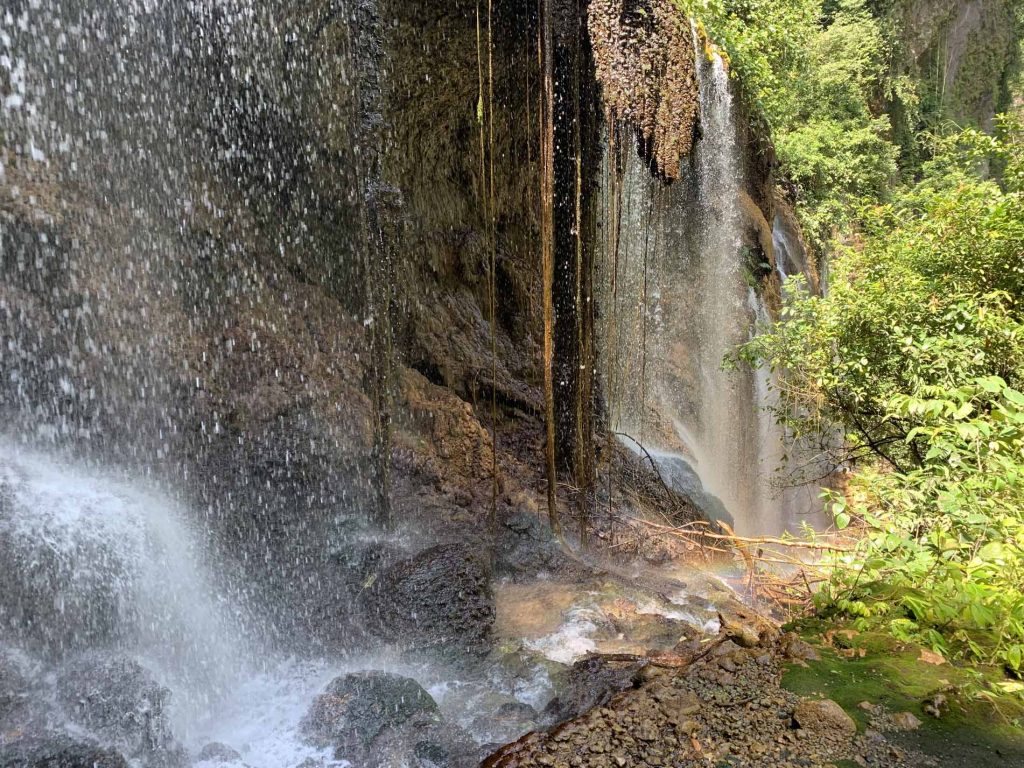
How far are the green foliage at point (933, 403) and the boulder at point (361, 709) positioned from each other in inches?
Result: 85.7

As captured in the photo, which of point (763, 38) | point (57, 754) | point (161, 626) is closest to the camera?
point (57, 754)

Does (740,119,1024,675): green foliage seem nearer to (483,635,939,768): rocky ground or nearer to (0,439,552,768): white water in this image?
(483,635,939,768): rocky ground

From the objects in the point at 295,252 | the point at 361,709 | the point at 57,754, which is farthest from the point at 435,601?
the point at 295,252

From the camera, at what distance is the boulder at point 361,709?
356 centimetres

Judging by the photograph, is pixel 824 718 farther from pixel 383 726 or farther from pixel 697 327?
pixel 697 327

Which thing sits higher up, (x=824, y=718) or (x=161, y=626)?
(x=824, y=718)

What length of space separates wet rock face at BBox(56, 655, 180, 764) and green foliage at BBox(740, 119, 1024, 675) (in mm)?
3220

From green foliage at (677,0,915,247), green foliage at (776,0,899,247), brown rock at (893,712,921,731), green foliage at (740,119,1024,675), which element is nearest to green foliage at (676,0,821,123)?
green foliage at (677,0,915,247)

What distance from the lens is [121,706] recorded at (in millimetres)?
3352

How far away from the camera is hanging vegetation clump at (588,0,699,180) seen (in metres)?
6.59

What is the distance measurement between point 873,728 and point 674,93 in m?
7.29

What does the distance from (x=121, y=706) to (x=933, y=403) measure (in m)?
4.24

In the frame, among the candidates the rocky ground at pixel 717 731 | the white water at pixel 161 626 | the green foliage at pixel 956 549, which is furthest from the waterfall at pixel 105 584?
the green foliage at pixel 956 549

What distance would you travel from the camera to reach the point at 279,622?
486cm
